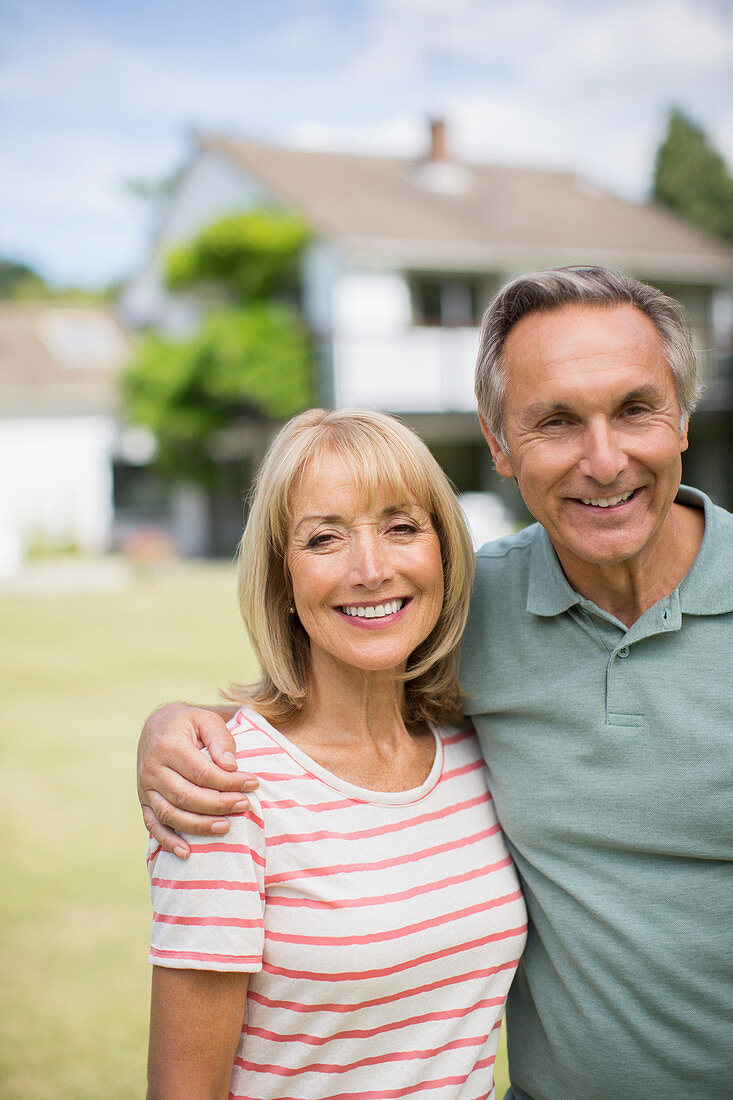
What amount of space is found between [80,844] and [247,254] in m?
15.5

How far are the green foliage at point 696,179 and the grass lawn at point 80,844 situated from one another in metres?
42.1

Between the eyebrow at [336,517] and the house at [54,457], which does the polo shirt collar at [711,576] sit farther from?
the house at [54,457]

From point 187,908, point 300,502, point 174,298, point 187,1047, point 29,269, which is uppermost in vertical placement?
point 29,269

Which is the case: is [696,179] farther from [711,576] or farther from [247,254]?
[711,576]

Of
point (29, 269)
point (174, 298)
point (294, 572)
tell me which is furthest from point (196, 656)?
point (29, 269)

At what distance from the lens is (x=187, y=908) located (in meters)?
1.61

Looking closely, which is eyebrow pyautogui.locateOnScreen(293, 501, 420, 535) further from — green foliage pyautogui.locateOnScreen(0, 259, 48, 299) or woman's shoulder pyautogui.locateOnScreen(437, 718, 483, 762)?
Answer: green foliage pyautogui.locateOnScreen(0, 259, 48, 299)

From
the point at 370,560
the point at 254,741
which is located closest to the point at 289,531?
the point at 370,560

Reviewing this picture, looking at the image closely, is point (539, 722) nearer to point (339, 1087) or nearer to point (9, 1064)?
point (339, 1087)

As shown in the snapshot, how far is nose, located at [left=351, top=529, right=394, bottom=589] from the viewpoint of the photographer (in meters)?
1.86

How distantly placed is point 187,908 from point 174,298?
21.9 m

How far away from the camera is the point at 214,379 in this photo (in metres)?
19.1

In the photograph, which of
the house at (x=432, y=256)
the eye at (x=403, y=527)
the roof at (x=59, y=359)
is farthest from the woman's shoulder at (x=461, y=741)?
the roof at (x=59, y=359)

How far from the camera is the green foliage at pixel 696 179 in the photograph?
1815 inches
